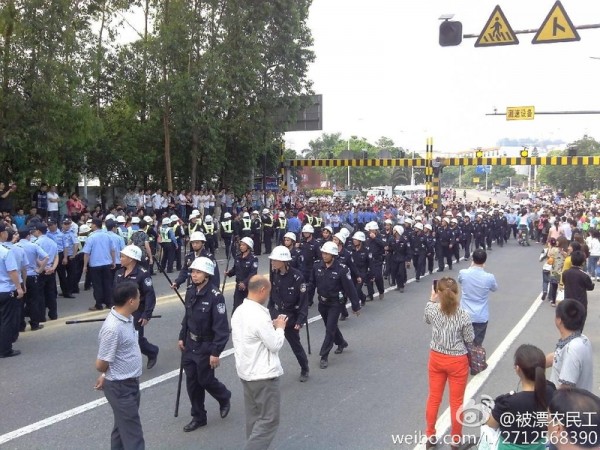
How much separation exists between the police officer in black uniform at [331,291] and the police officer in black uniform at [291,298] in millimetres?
730

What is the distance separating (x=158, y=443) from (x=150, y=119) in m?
22.9

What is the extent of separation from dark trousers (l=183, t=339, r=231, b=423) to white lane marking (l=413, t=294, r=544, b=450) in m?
2.17

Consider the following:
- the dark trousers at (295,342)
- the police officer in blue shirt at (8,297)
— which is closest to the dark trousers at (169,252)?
the police officer in blue shirt at (8,297)

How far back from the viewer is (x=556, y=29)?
30.5ft

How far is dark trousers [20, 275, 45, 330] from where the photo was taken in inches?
399

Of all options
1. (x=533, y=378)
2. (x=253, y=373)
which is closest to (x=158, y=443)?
(x=253, y=373)

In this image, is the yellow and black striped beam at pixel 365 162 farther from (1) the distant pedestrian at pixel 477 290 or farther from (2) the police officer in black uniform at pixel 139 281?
(2) the police officer in black uniform at pixel 139 281

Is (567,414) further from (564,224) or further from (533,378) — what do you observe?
(564,224)

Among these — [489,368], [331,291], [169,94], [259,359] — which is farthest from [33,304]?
[169,94]

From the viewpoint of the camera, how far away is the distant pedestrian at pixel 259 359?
4.99 metres

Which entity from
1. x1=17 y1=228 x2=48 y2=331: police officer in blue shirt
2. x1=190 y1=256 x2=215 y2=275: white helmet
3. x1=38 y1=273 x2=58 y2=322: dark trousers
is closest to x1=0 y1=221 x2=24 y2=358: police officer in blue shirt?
x1=17 y1=228 x2=48 y2=331: police officer in blue shirt

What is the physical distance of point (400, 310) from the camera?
12.9 meters

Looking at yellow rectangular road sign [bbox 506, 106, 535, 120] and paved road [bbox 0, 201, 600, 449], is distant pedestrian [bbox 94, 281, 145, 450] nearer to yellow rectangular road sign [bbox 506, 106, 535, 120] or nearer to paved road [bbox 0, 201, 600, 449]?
paved road [bbox 0, 201, 600, 449]

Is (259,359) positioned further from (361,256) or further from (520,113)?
(520,113)
